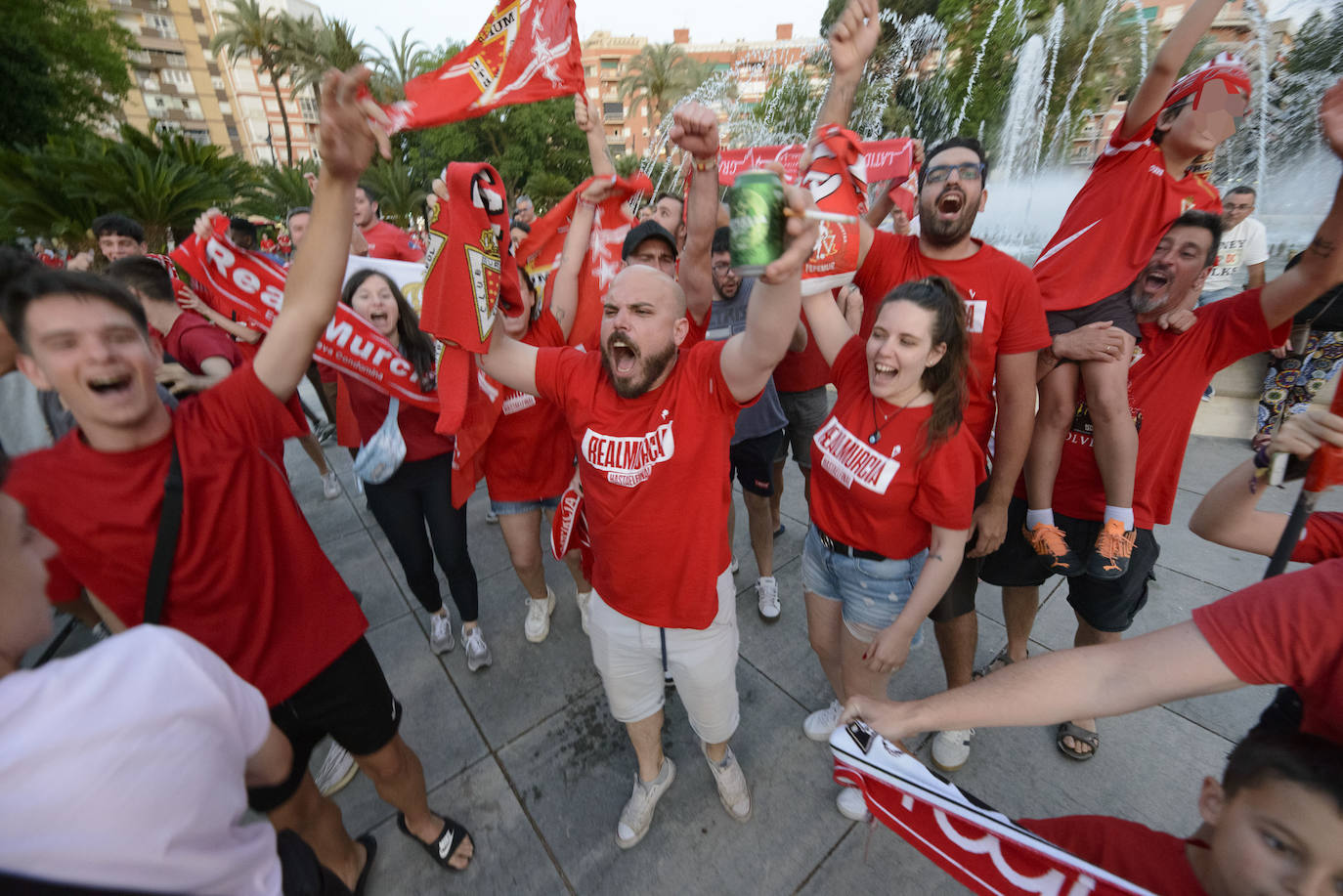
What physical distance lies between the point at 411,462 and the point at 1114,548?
321cm

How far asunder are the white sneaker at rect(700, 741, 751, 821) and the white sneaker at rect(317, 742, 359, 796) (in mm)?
1683

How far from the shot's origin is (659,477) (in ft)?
5.91

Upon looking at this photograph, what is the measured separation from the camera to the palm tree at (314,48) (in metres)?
25.7

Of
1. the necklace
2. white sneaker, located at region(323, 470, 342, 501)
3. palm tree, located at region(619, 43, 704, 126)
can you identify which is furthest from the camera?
palm tree, located at region(619, 43, 704, 126)

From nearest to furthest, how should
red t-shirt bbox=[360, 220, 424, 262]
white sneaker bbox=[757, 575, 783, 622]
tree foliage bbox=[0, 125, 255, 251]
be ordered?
white sneaker bbox=[757, 575, 783, 622]
red t-shirt bbox=[360, 220, 424, 262]
tree foliage bbox=[0, 125, 255, 251]

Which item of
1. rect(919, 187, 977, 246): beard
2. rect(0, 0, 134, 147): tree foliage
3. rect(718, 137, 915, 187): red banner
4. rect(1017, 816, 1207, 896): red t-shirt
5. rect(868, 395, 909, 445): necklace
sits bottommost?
rect(1017, 816, 1207, 896): red t-shirt

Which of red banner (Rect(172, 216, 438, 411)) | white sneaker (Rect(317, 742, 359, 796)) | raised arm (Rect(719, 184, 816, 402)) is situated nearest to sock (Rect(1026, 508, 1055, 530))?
raised arm (Rect(719, 184, 816, 402))

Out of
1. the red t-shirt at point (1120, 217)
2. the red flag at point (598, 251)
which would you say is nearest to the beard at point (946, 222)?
the red t-shirt at point (1120, 217)

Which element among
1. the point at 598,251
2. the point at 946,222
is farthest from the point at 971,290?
the point at 598,251

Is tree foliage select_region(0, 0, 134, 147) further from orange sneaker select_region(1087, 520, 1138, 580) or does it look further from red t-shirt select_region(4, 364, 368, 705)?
orange sneaker select_region(1087, 520, 1138, 580)

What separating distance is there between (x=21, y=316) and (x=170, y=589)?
2.42ft

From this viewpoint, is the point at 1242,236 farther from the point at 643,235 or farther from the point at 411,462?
the point at 411,462

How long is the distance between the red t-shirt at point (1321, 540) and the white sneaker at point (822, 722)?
1.74 m

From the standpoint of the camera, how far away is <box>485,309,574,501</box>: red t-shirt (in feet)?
8.69
